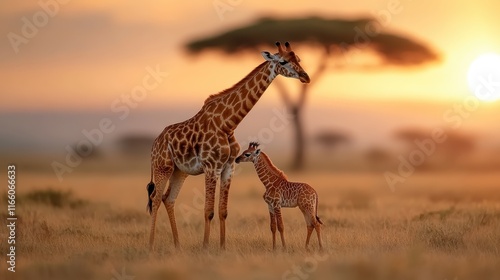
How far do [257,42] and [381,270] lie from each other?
908 inches

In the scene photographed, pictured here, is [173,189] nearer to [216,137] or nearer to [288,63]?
[216,137]

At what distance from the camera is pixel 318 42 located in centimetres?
3195

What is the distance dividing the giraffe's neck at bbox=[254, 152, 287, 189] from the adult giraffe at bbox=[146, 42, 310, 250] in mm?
422

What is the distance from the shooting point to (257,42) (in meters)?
32.2

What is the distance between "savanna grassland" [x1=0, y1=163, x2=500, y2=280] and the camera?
10.0 meters

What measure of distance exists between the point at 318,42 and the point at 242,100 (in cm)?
2010

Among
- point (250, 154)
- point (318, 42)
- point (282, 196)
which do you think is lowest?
point (282, 196)

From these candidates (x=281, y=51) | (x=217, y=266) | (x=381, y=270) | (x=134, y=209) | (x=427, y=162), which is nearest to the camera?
(x=381, y=270)

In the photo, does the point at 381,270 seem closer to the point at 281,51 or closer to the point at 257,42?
the point at 281,51

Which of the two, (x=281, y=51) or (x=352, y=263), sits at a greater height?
(x=281, y=51)

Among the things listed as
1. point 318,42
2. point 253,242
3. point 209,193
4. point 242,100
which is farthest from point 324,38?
point 209,193

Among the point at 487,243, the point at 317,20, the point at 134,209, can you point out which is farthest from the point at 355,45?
the point at 487,243

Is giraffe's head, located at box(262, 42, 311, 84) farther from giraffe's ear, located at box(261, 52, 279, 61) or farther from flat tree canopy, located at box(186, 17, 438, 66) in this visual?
flat tree canopy, located at box(186, 17, 438, 66)

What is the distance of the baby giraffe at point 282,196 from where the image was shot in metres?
11.9
